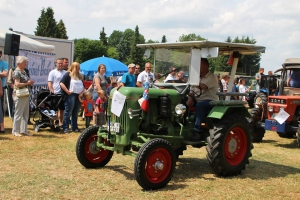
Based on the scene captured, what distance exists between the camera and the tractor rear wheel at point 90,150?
5.80 metres

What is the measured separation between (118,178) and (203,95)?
192cm

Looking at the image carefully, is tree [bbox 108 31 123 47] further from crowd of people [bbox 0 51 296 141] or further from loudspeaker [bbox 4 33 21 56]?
crowd of people [bbox 0 51 296 141]

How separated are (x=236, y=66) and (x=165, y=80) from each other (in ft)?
4.06

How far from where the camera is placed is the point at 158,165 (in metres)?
4.94

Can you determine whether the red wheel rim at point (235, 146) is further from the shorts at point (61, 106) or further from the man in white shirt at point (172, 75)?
the shorts at point (61, 106)

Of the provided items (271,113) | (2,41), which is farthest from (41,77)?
(271,113)

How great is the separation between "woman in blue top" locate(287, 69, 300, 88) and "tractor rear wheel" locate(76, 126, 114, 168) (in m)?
6.43

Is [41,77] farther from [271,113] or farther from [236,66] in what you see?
[236,66]

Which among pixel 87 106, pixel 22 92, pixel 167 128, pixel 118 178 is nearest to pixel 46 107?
pixel 87 106

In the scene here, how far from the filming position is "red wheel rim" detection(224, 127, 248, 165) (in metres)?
5.93

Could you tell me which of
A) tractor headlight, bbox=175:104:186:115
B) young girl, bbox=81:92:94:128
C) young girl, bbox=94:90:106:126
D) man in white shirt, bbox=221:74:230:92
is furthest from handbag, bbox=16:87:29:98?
man in white shirt, bbox=221:74:230:92

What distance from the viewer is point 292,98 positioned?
898 cm

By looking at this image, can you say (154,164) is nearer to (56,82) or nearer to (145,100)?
(145,100)

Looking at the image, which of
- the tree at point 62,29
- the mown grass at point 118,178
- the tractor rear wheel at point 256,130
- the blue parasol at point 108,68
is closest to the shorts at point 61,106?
the mown grass at point 118,178
